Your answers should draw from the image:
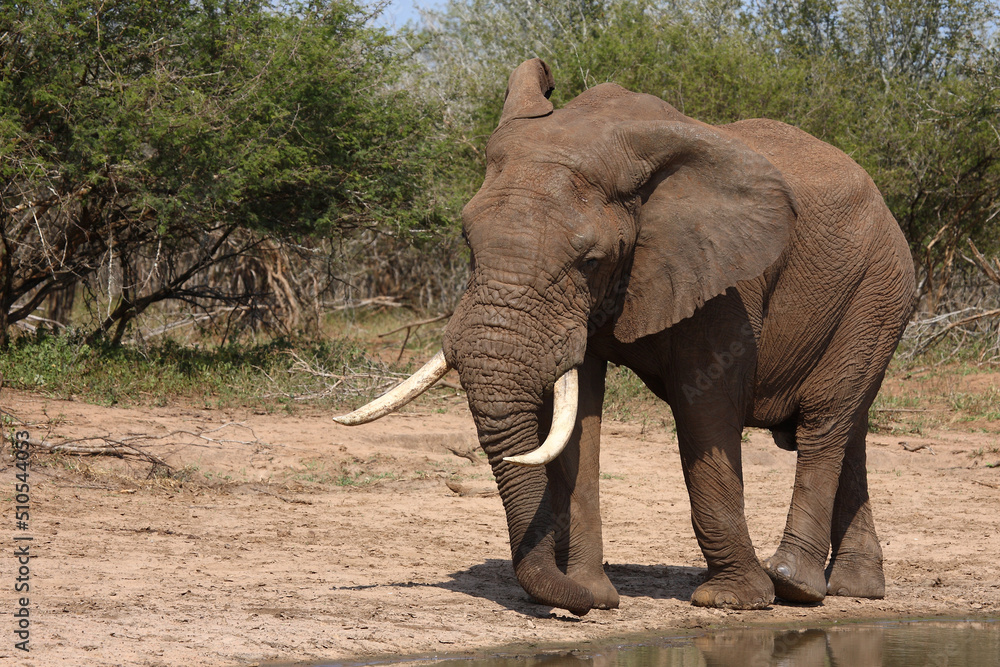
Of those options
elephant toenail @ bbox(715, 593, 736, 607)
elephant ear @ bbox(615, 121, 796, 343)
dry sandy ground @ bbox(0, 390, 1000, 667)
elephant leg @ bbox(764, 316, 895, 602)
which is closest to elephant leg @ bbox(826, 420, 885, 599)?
dry sandy ground @ bbox(0, 390, 1000, 667)

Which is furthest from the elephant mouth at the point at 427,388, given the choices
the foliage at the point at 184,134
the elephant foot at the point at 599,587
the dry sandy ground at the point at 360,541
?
the foliage at the point at 184,134

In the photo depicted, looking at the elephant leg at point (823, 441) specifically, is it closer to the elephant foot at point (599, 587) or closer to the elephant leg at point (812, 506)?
the elephant leg at point (812, 506)

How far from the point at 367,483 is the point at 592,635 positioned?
3.50 m

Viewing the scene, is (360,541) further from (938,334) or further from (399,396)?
(938,334)

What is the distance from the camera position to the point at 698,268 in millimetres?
4965

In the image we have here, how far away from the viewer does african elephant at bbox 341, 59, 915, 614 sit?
15.0 feet

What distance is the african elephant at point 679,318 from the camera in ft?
15.0

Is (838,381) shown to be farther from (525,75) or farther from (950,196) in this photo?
(950,196)

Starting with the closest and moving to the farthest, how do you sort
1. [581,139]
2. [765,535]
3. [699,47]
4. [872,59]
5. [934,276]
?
1. [581,139]
2. [765,535]
3. [699,47]
4. [934,276]
5. [872,59]

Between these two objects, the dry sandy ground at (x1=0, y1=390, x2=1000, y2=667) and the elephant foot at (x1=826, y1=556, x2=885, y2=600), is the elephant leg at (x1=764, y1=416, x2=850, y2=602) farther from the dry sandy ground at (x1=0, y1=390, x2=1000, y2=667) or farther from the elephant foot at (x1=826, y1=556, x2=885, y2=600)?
the elephant foot at (x1=826, y1=556, x2=885, y2=600)

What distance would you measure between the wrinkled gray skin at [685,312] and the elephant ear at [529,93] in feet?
0.04

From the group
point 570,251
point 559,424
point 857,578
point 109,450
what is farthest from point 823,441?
point 109,450

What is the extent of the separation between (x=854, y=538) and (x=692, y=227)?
2301 millimetres

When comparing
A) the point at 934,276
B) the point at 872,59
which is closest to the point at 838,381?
the point at 934,276
